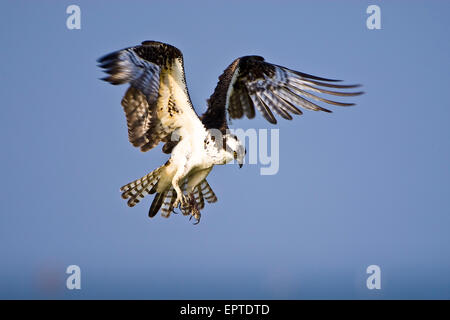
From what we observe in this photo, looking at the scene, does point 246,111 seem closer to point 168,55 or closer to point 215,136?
point 215,136

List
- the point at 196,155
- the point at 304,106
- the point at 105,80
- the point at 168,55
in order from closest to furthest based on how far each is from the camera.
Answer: the point at 105,80 → the point at 168,55 → the point at 196,155 → the point at 304,106

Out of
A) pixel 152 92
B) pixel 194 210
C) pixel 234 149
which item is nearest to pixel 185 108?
pixel 152 92

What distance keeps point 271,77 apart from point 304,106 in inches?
31.7

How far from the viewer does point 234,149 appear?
9695 mm

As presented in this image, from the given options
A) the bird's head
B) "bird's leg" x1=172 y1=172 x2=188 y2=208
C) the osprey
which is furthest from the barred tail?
the bird's head

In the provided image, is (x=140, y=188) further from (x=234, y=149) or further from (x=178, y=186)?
(x=234, y=149)

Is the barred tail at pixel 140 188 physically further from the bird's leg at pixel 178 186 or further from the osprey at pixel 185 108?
the bird's leg at pixel 178 186

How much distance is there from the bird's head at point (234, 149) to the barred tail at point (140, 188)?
60.2 inches

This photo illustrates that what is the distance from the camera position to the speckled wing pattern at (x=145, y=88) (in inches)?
354

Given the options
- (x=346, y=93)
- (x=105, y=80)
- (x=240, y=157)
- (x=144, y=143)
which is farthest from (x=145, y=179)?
(x=346, y=93)

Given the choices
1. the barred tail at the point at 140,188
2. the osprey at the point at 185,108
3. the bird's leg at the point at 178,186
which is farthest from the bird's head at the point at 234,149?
the barred tail at the point at 140,188

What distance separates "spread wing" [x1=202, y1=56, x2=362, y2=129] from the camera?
1055cm

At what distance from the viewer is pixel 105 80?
340 inches

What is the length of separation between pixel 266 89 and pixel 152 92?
7.96 feet
